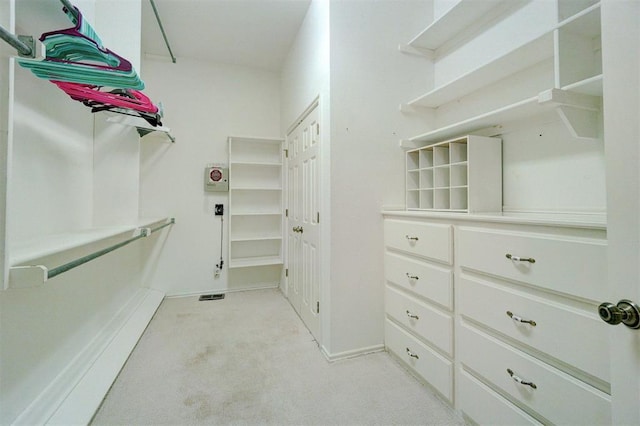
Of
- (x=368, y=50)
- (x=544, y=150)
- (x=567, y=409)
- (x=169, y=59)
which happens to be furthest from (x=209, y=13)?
(x=567, y=409)

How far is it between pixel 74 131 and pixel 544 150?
283cm

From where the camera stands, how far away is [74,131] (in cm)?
173

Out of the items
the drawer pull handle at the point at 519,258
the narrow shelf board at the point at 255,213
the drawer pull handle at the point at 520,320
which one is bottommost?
the drawer pull handle at the point at 520,320

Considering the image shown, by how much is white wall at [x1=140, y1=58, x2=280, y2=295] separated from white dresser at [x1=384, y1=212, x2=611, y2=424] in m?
2.58

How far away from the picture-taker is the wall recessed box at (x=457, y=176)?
63.2 inches

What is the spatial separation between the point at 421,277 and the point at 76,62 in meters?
2.03

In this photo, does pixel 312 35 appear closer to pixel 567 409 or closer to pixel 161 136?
pixel 161 136

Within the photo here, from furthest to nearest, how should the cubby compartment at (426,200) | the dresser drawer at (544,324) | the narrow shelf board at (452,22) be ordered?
the cubby compartment at (426,200) → the narrow shelf board at (452,22) → the dresser drawer at (544,324)

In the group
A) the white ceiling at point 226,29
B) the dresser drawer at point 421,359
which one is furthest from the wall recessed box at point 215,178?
the dresser drawer at point 421,359

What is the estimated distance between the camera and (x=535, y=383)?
3.49ft

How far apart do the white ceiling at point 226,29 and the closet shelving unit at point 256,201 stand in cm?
101

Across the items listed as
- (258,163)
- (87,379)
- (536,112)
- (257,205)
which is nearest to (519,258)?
(536,112)

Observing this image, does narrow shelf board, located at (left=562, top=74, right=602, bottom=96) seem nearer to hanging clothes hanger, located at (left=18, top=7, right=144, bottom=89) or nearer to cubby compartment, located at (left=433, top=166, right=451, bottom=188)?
cubby compartment, located at (left=433, top=166, right=451, bottom=188)

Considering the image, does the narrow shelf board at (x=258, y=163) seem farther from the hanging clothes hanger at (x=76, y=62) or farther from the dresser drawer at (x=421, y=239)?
the hanging clothes hanger at (x=76, y=62)
